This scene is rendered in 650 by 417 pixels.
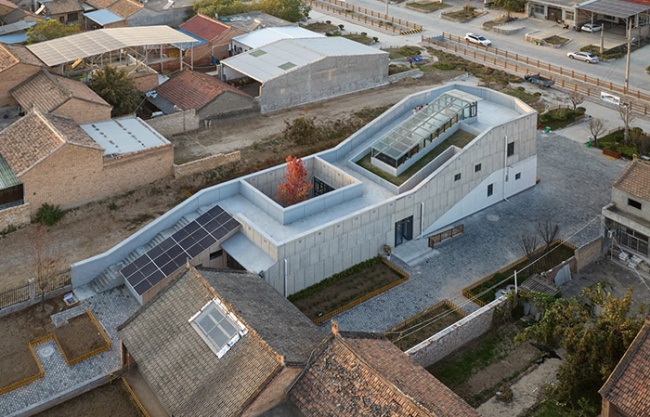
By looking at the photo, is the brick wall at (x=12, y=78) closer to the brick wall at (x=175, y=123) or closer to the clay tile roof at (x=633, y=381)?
the brick wall at (x=175, y=123)

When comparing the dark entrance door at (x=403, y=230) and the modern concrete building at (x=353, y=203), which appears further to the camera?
the dark entrance door at (x=403, y=230)

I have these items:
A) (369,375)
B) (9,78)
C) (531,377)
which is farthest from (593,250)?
(9,78)

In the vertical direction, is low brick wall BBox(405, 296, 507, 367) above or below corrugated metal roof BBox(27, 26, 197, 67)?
below

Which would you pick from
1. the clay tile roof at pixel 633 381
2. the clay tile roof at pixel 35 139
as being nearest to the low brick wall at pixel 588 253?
the clay tile roof at pixel 633 381

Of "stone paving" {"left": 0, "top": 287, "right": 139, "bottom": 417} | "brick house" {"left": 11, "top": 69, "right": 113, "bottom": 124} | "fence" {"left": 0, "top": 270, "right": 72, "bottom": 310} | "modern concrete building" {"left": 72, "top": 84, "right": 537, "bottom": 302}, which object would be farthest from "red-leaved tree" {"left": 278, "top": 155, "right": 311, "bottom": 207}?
"brick house" {"left": 11, "top": 69, "right": 113, "bottom": 124}

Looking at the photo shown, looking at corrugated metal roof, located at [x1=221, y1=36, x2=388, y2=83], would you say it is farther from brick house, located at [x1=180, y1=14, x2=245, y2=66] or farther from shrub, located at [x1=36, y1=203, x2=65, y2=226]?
shrub, located at [x1=36, y1=203, x2=65, y2=226]
